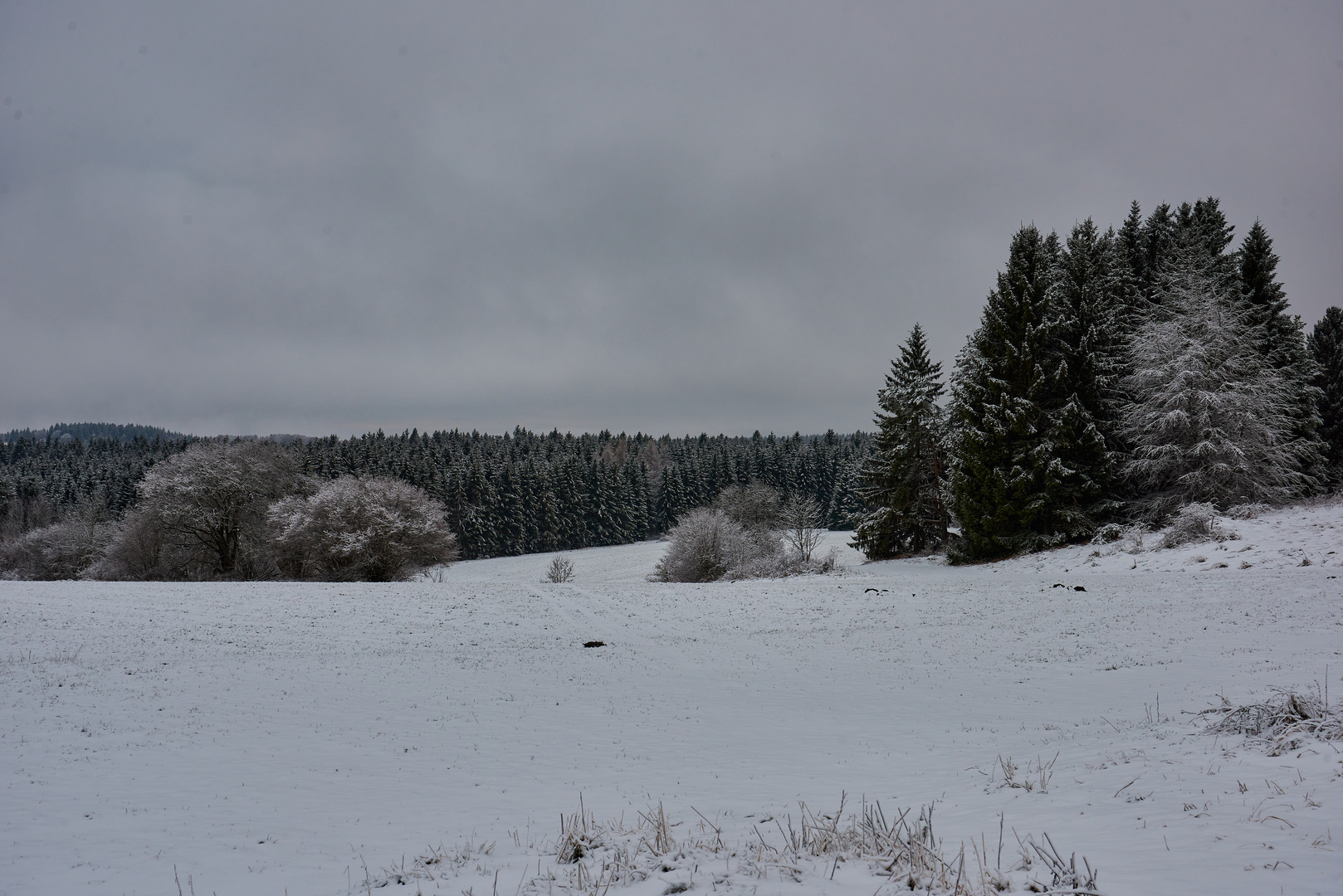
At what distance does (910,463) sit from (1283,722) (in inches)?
Result: 1414

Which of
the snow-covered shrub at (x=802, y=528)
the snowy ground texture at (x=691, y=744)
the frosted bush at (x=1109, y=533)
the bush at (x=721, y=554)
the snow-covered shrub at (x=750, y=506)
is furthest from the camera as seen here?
the snow-covered shrub at (x=750, y=506)

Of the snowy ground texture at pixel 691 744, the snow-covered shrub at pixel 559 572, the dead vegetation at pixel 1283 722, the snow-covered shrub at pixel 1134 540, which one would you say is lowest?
the snow-covered shrub at pixel 559 572

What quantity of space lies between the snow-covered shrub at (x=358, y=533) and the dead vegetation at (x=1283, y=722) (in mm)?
39655

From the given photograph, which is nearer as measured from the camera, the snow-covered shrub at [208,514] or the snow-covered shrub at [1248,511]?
the snow-covered shrub at [1248,511]

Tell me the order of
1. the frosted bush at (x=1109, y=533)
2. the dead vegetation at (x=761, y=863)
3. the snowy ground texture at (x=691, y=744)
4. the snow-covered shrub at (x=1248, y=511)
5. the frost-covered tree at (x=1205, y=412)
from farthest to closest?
the frosted bush at (x=1109, y=533) → the frost-covered tree at (x=1205, y=412) → the snow-covered shrub at (x=1248, y=511) → the snowy ground texture at (x=691, y=744) → the dead vegetation at (x=761, y=863)

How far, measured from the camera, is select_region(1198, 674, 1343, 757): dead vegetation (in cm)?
581

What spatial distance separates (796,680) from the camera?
15.3m

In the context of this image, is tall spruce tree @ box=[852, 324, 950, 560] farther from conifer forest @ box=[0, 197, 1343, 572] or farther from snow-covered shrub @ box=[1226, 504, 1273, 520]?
snow-covered shrub @ box=[1226, 504, 1273, 520]

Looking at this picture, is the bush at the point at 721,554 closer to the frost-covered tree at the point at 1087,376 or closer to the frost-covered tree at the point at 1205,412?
the frost-covered tree at the point at 1087,376

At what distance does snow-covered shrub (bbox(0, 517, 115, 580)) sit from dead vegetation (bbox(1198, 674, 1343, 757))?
220 feet

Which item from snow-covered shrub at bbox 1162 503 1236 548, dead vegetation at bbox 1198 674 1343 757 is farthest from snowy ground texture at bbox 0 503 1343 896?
snow-covered shrub at bbox 1162 503 1236 548

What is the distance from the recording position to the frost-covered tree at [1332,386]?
39.7 meters

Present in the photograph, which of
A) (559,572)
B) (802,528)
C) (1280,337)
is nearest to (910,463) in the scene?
(802,528)

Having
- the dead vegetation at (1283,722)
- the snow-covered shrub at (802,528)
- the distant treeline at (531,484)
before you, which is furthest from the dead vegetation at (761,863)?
the distant treeline at (531,484)
